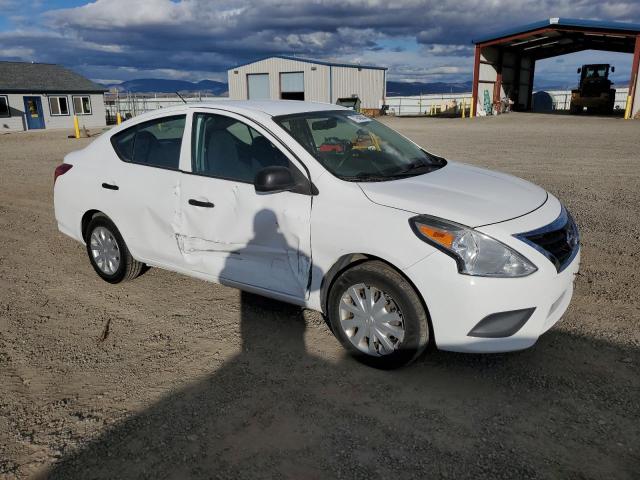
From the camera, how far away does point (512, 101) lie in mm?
38344

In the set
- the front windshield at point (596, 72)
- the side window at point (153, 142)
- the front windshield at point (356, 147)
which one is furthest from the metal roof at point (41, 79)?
the front windshield at point (356, 147)

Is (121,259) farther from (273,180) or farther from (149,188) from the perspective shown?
(273,180)

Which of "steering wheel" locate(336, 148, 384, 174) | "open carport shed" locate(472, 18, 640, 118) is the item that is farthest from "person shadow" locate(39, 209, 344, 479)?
"open carport shed" locate(472, 18, 640, 118)

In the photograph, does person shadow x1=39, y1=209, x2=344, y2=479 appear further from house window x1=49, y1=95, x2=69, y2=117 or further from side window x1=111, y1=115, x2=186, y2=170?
house window x1=49, y1=95, x2=69, y2=117

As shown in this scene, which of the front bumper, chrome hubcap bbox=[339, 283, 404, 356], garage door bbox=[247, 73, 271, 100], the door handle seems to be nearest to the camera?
the front bumper

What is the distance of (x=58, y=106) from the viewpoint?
36.9 metres

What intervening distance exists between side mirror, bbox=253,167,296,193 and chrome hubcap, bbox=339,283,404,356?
0.81m

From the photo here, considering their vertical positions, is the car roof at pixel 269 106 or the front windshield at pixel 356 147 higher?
the car roof at pixel 269 106

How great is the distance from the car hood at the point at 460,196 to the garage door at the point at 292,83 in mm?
41790

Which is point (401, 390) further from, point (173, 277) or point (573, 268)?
point (173, 277)

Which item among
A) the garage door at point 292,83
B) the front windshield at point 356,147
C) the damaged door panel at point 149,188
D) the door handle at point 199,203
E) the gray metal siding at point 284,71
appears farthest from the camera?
the garage door at point 292,83

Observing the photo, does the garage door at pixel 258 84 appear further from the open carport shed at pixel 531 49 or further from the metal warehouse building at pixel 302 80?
the open carport shed at pixel 531 49

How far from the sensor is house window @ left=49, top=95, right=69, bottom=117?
3644cm

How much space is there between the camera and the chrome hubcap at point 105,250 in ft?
16.1
